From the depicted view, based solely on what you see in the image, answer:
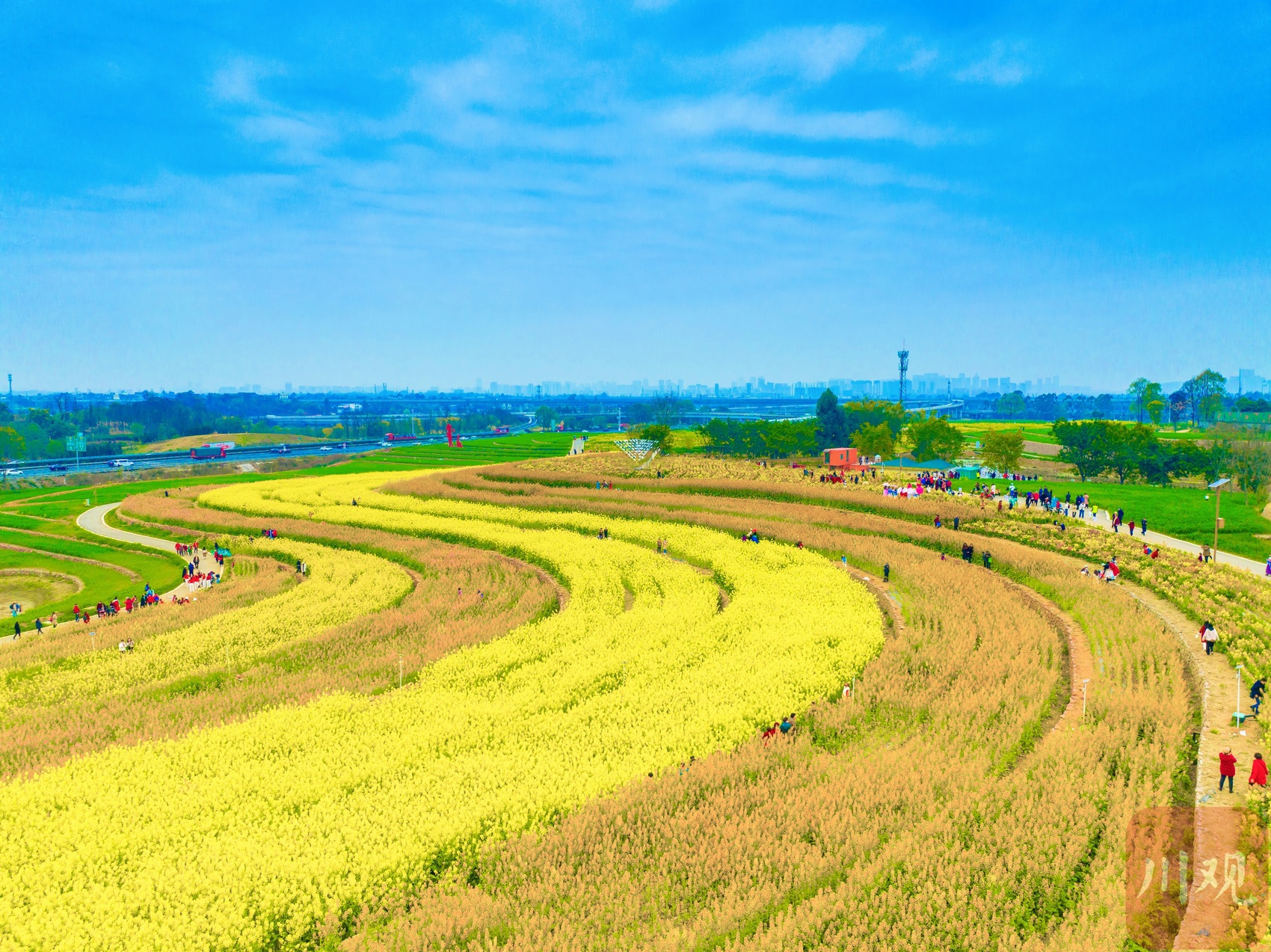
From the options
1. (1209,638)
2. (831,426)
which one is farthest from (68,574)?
(831,426)

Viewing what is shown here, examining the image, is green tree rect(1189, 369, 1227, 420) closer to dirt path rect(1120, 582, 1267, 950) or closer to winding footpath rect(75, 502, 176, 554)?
dirt path rect(1120, 582, 1267, 950)

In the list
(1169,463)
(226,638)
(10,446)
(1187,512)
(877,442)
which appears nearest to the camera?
(226,638)

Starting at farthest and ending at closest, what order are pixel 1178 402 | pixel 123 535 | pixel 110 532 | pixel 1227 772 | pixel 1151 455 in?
1. pixel 1178 402
2. pixel 1151 455
3. pixel 110 532
4. pixel 123 535
5. pixel 1227 772

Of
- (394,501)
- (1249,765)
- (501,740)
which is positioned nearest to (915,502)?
(1249,765)

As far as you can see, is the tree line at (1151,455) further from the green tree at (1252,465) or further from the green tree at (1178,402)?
the green tree at (1178,402)

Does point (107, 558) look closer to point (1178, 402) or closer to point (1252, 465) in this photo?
point (1252, 465)

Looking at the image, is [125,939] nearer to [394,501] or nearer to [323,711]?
[323,711]

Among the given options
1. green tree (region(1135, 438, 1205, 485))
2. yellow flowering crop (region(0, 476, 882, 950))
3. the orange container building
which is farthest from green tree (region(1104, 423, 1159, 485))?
yellow flowering crop (region(0, 476, 882, 950))
